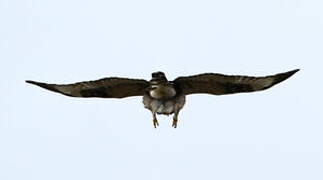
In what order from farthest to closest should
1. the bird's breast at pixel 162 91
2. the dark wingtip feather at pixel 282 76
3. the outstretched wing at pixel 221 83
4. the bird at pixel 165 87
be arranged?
the outstretched wing at pixel 221 83 → the bird at pixel 165 87 → the bird's breast at pixel 162 91 → the dark wingtip feather at pixel 282 76

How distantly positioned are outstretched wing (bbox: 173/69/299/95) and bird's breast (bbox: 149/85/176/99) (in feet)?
1.20

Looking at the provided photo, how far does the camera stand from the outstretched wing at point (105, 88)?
1709 inches

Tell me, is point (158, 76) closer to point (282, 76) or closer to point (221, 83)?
point (221, 83)

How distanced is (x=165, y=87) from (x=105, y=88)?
277 centimetres

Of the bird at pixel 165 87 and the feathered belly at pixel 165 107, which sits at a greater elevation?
the bird at pixel 165 87

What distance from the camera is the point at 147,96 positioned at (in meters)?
43.7

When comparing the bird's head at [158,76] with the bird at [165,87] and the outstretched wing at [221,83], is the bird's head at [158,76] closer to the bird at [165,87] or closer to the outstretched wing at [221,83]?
the bird at [165,87]

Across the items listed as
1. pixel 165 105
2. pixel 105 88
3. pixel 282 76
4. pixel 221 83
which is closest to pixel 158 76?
pixel 165 105

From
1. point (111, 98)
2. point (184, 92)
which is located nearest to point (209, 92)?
point (184, 92)

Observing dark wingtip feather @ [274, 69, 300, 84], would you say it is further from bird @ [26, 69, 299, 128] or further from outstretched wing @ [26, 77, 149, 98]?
outstretched wing @ [26, 77, 149, 98]

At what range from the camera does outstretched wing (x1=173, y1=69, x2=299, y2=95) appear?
42.5 m

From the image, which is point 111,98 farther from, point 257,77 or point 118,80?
point 257,77

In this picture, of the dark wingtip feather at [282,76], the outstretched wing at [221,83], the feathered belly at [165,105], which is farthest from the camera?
the feathered belly at [165,105]

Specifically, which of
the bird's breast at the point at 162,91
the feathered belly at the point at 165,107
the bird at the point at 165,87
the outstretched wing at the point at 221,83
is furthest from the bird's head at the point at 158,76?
the feathered belly at the point at 165,107
